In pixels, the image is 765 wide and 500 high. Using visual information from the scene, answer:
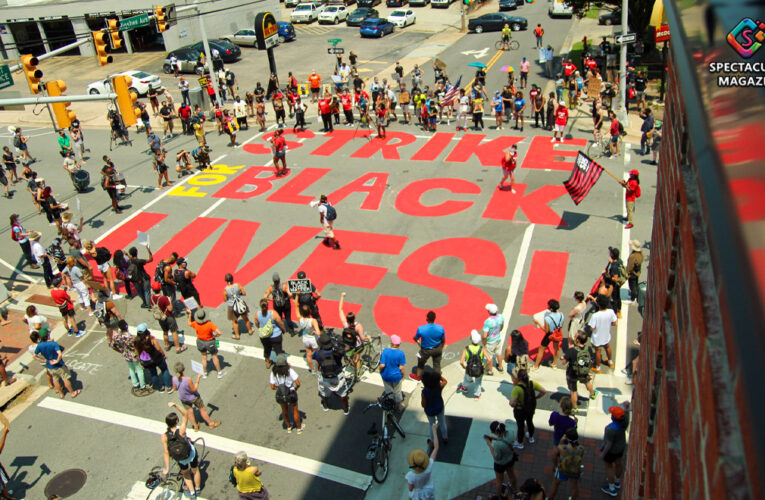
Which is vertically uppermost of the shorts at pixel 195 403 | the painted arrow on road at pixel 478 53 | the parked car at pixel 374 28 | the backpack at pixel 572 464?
the parked car at pixel 374 28

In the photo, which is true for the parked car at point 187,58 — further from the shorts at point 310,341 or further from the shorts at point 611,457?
the shorts at point 611,457

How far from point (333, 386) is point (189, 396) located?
2.63 meters

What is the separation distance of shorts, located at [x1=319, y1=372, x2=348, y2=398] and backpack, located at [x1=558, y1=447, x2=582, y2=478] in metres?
4.39

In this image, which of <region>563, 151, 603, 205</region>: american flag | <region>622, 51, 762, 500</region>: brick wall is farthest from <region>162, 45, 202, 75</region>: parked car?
<region>622, 51, 762, 500</region>: brick wall

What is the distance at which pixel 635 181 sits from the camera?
17.4 meters

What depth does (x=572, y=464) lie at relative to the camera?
9.15 meters

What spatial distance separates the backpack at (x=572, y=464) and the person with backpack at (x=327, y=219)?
9.91m

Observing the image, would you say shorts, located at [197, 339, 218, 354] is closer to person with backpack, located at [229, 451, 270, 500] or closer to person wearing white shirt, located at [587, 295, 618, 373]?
person with backpack, located at [229, 451, 270, 500]

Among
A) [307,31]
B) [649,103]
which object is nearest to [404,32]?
[307,31]

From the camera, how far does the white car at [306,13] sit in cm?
5418

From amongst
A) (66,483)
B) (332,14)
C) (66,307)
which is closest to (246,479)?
(66,483)

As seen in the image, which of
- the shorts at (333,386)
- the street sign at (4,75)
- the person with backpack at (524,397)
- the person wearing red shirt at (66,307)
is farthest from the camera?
the street sign at (4,75)

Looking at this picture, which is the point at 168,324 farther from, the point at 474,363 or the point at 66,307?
the point at 474,363

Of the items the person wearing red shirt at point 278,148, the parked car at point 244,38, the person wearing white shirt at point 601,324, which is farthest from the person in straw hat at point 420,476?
the parked car at point 244,38
